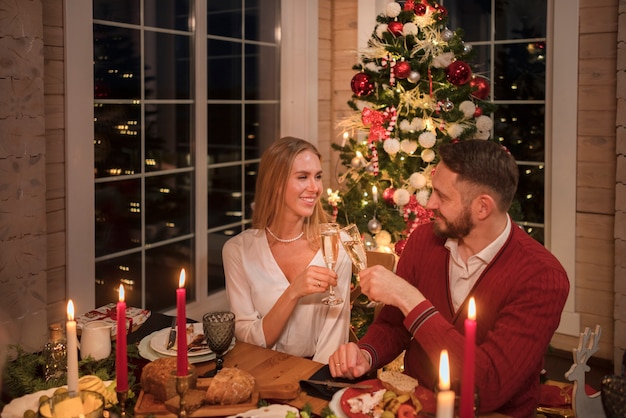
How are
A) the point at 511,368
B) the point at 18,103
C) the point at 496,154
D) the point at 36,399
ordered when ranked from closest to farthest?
the point at 36,399, the point at 511,368, the point at 496,154, the point at 18,103

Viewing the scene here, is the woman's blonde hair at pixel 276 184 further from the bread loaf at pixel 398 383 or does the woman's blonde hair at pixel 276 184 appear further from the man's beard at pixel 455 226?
the bread loaf at pixel 398 383

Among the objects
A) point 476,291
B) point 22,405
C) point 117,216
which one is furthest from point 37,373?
point 117,216

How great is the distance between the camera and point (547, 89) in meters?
4.21

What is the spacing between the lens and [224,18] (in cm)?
422

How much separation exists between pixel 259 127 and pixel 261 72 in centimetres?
36

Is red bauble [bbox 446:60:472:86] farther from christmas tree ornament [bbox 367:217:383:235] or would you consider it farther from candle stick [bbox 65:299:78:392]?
candle stick [bbox 65:299:78:392]

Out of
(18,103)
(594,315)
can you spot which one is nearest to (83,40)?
(18,103)

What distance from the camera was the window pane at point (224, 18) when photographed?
411cm

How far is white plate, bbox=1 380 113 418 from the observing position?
149cm

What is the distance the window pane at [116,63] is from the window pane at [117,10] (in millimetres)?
49

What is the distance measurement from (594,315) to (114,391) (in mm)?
3252

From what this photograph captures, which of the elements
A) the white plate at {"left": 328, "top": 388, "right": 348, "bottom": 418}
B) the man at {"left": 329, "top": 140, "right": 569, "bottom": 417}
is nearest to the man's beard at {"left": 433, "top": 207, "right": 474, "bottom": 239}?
the man at {"left": 329, "top": 140, "right": 569, "bottom": 417}

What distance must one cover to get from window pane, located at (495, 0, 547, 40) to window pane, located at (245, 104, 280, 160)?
1.56 metres

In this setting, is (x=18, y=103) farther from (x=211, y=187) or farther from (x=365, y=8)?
(x=365, y=8)
